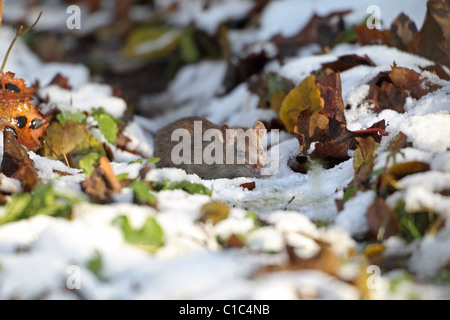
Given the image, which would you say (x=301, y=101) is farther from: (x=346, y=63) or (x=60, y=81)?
(x=60, y=81)

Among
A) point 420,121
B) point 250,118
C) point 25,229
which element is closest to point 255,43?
point 250,118

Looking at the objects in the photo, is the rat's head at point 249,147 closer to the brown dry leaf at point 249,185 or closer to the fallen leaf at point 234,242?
the brown dry leaf at point 249,185

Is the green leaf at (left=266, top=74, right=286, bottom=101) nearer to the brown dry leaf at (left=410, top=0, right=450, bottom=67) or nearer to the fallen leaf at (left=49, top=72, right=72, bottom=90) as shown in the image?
the brown dry leaf at (left=410, top=0, right=450, bottom=67)

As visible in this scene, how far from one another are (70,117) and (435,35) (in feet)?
10.5

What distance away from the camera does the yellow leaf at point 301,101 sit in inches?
150

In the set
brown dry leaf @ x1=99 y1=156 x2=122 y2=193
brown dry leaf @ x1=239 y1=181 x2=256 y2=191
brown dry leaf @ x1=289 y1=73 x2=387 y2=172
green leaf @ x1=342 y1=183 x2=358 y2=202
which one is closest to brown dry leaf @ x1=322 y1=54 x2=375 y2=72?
brown dry leaf @ x1=289 y1=73 x2=387 y2=172

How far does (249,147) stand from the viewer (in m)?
4.40

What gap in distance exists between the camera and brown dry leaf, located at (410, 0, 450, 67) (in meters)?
4.23

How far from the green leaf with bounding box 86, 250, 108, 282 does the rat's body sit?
90.1 inches

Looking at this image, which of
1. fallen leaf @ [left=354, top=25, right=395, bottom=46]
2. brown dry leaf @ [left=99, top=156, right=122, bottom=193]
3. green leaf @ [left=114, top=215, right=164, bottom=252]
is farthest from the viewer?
fallen leaf @ [left=354, top=25, right=395, bottom=46]

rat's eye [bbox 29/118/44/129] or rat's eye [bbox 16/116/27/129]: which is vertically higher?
rat's eye [bbox 29/118/44/129]

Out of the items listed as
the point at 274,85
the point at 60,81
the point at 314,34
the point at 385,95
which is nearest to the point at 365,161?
the point at 385,95

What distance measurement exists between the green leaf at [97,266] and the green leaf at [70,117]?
7.70 ft

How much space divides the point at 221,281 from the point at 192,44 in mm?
6666
